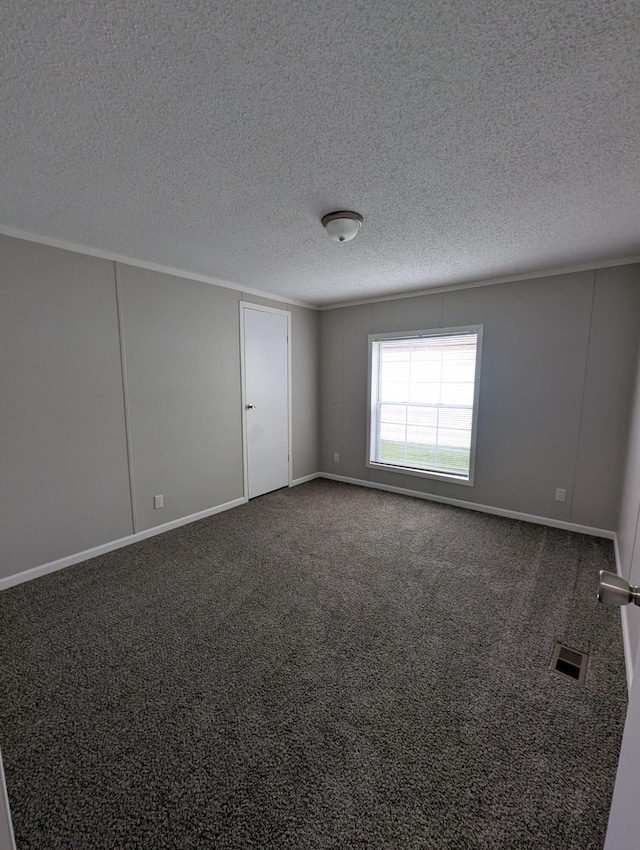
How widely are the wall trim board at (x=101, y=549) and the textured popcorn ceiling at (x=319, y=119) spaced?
2359mm

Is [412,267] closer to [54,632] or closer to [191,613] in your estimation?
[191,613]

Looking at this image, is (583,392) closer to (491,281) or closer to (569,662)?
(491,281)

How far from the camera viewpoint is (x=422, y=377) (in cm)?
408

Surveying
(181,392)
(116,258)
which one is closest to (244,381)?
(181,392)

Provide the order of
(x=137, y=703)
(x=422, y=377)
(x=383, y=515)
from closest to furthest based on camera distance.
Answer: (x=137, y=703) → (x=383, y=515) → (x=422, y=377)

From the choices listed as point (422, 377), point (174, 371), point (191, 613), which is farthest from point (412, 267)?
point (191, 613)

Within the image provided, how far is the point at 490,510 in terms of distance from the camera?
368 centimetres

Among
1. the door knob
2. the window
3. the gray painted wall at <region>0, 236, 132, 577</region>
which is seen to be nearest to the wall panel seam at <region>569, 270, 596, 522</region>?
the window

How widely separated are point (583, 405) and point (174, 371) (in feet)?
12.2

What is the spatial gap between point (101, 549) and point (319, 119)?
10.6 feet

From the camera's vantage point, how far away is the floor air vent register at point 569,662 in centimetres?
171

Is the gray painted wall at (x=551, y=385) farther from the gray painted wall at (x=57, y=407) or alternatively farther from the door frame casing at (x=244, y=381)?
the gray painted wall at (x=57, y=407)

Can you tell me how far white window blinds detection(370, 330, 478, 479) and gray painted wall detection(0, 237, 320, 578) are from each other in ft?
5.93

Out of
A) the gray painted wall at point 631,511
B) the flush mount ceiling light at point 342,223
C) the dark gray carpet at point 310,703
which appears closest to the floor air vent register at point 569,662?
the dark gray carpet at point 310,703
